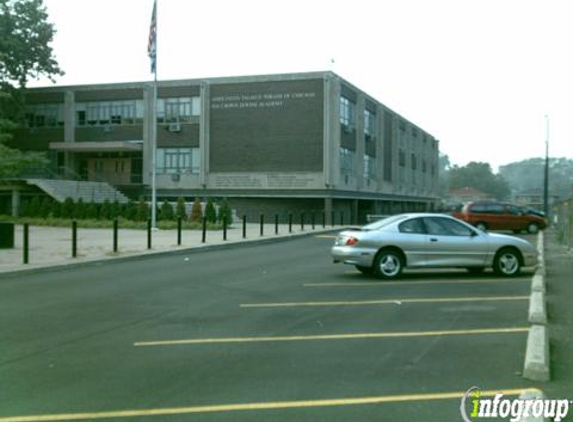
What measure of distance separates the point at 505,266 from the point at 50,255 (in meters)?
11.7

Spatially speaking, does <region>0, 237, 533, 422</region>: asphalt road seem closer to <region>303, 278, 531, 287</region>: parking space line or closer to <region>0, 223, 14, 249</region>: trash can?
<region>303, 278, 531, 287</region>: parking space line

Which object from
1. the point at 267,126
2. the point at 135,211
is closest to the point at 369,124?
the point at 267,126

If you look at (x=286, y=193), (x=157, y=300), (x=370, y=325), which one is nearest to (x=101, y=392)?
(x=370, y=325)

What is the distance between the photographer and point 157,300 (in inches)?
455

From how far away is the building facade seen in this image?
48281 millimetres

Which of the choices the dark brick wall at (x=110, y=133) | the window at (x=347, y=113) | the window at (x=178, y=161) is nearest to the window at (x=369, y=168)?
the window at (x=347, y=113)

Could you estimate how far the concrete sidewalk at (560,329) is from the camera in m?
6.18

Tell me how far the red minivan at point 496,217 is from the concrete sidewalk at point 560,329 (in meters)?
19.1

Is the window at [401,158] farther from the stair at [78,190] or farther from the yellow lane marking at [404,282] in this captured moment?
the yellow lane marking at [404,282]

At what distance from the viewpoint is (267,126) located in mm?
49094

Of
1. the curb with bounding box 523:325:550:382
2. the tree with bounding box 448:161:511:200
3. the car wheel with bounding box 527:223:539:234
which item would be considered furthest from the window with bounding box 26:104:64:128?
the tree with bounding box 448:161:511:200

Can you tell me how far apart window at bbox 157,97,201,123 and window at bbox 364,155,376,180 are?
15.3 meters

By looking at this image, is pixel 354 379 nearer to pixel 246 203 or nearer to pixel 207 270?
pixel 207 270

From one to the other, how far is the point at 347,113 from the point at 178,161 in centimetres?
1321
